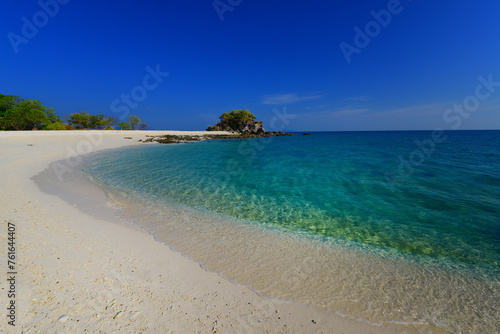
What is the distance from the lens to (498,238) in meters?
6.66

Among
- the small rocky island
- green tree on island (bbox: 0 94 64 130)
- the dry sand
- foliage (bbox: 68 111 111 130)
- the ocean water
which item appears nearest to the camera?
the dry sand

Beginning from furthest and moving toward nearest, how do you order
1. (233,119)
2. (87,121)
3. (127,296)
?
(233,119) < (87,121) < (127,296)

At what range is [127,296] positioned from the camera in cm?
345

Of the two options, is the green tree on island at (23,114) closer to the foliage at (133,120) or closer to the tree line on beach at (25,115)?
the tree line on beach at (25,115)

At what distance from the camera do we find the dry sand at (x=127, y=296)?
2.92 metres

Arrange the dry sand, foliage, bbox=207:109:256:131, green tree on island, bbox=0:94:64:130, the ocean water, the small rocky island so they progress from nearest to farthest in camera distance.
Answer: the dry sand < the ocean water < green tree on island, bbox=0:94:64:130 < the small rocky island < foliage, bbox=207:109:256:131

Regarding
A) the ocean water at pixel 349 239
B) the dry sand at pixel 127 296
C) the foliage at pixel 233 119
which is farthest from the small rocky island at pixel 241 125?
the dry sand at pixel 127 296

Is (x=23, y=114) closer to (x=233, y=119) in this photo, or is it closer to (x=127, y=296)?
(x=127, y=296)

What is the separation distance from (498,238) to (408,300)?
19.2 feet

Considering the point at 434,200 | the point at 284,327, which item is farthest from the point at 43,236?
the point at 434,200

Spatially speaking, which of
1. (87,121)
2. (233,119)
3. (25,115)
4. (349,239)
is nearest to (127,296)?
(349,239)

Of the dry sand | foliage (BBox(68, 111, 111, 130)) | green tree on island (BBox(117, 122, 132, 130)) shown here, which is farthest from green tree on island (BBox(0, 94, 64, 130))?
the dry sand

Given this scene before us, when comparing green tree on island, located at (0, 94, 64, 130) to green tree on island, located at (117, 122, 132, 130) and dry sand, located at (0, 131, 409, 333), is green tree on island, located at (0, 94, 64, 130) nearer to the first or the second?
green tree on island, located at (117, 122, 132, 130)

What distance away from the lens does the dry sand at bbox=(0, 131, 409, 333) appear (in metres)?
2.92
